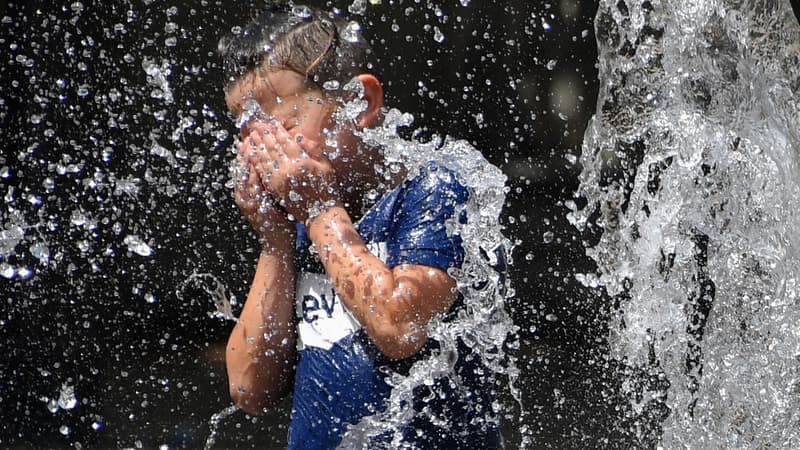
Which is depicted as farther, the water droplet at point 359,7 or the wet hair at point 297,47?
the water droplet at point 359,7

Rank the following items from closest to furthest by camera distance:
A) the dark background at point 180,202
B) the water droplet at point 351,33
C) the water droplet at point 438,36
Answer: the water droplet at point 351,33, the dark background at point 180,202, the water droplet at point 438,36

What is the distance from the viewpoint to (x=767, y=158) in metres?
2.08

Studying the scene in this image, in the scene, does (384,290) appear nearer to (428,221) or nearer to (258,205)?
(428,221)

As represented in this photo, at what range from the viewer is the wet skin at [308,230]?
1.51m

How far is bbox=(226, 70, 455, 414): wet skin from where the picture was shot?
151 centimetres

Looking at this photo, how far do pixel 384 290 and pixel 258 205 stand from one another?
0.28 m

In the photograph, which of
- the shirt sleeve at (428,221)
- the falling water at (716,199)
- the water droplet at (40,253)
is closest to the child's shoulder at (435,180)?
the shirt sleeve at (428,221)

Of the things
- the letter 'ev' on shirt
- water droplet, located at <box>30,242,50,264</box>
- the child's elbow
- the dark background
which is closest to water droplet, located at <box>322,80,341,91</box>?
the letter 'ev' on shirt

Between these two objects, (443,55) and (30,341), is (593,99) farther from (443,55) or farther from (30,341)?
(30,341)

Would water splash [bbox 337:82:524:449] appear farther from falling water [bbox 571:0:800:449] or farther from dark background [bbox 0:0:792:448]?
dark background [bbox 0:0:792:448]

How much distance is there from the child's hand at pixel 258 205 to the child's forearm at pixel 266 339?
0.02m

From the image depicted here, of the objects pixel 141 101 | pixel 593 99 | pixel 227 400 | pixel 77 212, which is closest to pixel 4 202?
pixel 77 212

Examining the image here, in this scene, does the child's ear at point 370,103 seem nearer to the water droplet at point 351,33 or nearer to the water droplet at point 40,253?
the water droplet at point 351,33

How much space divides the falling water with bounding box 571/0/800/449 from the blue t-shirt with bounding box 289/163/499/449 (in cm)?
65
